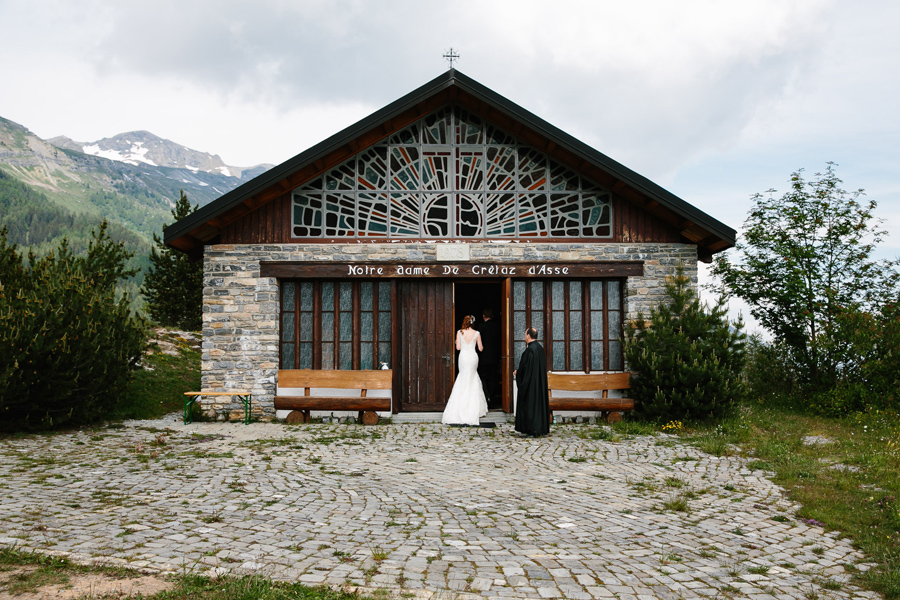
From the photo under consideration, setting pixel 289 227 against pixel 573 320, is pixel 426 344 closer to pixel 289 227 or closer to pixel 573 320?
pixel 573 320

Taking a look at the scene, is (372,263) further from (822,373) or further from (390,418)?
(822,373)

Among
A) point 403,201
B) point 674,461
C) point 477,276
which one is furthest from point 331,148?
point 674,461

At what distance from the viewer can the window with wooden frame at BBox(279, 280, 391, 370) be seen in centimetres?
1187

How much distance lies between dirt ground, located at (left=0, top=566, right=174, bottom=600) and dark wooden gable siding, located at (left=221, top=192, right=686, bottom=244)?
8.34 metres

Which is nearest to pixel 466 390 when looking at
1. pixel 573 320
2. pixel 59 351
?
pixel 573 320

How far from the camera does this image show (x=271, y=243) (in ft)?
38.3

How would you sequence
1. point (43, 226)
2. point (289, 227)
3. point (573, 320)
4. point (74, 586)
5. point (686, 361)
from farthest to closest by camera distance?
point (43, 226) < point (573, 320) < point (289, 227) < point (686, 361) < point (74, 586)

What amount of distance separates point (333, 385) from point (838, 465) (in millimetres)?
7485

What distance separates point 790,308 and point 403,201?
331 inches

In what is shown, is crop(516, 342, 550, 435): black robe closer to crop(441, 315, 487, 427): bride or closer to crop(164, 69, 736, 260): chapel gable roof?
crop(441, 315, 487, 427): bride

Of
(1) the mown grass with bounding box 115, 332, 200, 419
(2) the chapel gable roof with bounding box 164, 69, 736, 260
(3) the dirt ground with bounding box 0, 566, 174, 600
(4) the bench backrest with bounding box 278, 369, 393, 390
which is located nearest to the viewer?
(3) the dirt ground with bounding box 0, 566, 174, 600

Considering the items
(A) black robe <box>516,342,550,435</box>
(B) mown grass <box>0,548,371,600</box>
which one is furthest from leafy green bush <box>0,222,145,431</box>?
(A) black robe <box>516,342,550,435</box>

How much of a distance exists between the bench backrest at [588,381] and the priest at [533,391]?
4.15 feet

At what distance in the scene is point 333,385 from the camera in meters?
11.2
